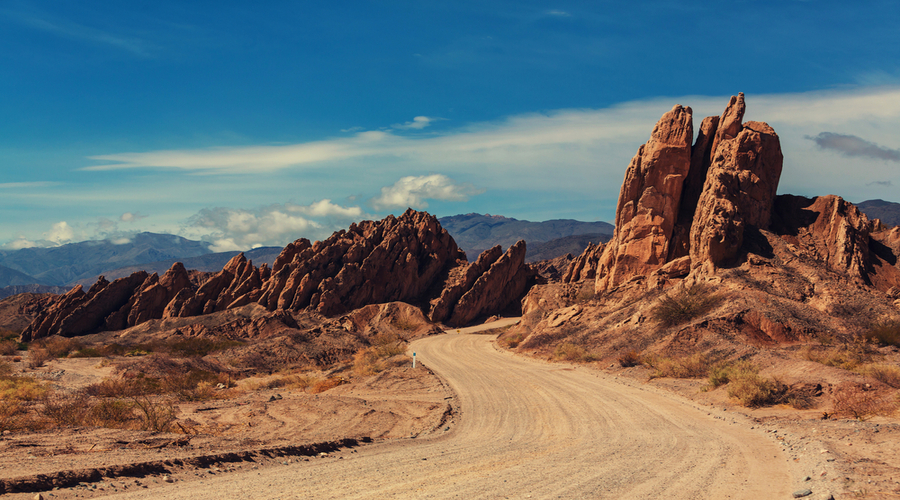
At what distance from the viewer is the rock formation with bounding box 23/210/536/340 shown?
200ft

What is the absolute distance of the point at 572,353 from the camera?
35188 mm

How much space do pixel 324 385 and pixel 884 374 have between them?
83.7 ft

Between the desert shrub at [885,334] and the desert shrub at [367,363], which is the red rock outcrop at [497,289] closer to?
the desert shrub at [367,363]

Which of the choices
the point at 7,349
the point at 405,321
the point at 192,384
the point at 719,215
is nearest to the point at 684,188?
the point at 719,215

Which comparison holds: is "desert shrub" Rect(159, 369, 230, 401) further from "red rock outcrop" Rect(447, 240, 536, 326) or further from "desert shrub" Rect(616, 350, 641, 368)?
"red rock outcrop" Rect(447, 240, 536, 326)

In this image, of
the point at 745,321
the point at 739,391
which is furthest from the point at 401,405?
the point at 745,321

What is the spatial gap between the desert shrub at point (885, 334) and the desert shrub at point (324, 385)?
29.5 meters

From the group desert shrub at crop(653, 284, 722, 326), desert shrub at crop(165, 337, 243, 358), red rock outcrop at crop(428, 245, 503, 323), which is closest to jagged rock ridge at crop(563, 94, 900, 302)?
desert shrub at crop(653, 284, 722, 326)

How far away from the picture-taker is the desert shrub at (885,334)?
27.6 meters

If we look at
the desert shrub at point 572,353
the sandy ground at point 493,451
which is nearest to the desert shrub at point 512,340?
the desert shrub at point 572,353

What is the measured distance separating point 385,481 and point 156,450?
6.18 m

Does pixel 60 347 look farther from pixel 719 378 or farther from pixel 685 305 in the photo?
pixel 719 378

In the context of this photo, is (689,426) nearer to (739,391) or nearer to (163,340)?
(739,391)

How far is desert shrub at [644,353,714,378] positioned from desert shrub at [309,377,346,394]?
688 inches
